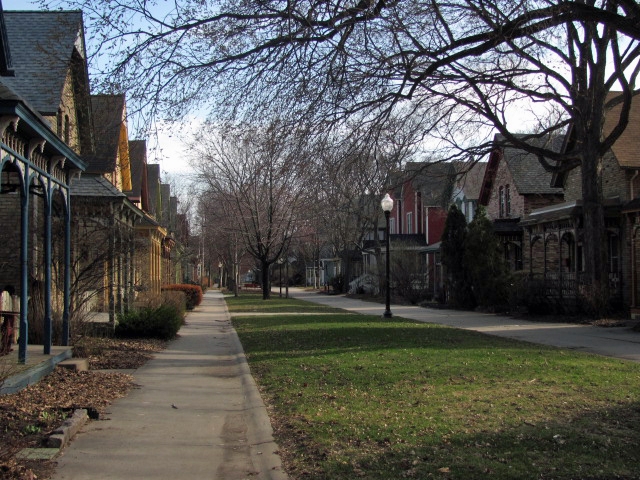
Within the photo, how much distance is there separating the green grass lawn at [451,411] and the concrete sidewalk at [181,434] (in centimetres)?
31

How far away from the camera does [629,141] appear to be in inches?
970

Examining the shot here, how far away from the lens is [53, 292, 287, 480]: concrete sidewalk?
19.7 feet

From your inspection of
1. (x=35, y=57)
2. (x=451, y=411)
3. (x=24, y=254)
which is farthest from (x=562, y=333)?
(x=35, y=57)

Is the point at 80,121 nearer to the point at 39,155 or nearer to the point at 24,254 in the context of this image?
the point at 39,155

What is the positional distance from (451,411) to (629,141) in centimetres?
2030

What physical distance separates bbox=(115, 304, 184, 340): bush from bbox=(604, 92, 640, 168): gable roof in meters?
16.1

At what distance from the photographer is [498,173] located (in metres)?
35.1

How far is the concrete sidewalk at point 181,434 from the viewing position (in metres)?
6.02

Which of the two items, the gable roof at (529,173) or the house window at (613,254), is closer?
the house window at (613,254)

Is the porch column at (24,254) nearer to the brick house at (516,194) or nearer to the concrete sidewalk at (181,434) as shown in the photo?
the concrete sidewalk at (181,434)

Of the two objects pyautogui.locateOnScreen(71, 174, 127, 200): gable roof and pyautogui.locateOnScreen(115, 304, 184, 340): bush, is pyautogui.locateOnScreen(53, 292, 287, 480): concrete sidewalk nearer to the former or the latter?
pyautogui.locateOnScreen(115, 304, 184, 340): bush

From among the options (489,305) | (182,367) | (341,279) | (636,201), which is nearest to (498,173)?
(489,305)

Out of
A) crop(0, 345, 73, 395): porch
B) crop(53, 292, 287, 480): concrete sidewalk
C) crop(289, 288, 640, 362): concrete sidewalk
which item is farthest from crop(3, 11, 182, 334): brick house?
crop(289, 288, 640, 362): concrete sidewalk

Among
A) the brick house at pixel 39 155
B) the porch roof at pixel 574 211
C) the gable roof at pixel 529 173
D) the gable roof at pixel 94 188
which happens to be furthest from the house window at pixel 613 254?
the brick house at pixel 39 155
